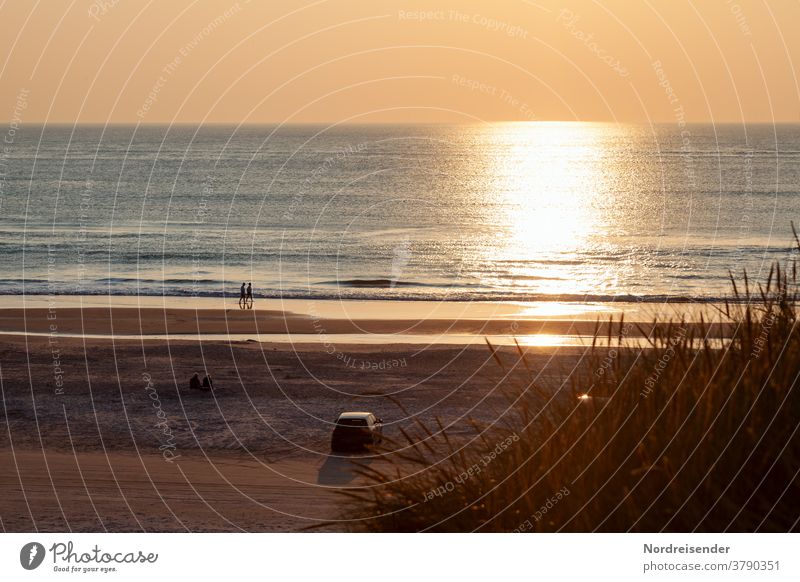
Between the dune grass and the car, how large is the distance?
44.4ft

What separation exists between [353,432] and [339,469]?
2.95 ft

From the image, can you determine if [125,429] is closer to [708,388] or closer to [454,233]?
[708,388]

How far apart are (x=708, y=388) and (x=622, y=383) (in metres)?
0.62

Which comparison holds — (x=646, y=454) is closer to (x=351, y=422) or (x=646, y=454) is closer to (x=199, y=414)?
(x=351, y=422)

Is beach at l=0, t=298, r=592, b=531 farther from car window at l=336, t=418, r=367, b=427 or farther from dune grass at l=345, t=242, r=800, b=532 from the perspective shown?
dune grass at l=345, t=242, r=800, b=532

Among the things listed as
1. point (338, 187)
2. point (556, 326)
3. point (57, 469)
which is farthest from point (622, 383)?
point (338, 187)

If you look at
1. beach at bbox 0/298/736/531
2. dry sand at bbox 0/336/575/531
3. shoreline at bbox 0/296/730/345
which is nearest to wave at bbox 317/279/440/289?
shoreline at bbox 0/296/730/345

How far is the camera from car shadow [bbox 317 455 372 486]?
64.0 ft

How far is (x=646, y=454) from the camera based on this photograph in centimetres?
561

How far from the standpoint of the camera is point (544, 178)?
14462cm

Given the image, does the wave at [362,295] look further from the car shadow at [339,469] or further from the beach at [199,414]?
the car shadow at [339,469]

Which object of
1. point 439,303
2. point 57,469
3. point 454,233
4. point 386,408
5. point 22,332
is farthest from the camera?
point 454,233

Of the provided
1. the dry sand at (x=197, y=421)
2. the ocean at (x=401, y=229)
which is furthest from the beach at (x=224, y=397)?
the ocean at (x=401, y=229)

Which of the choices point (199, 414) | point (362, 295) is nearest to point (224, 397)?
point (199, 414)
